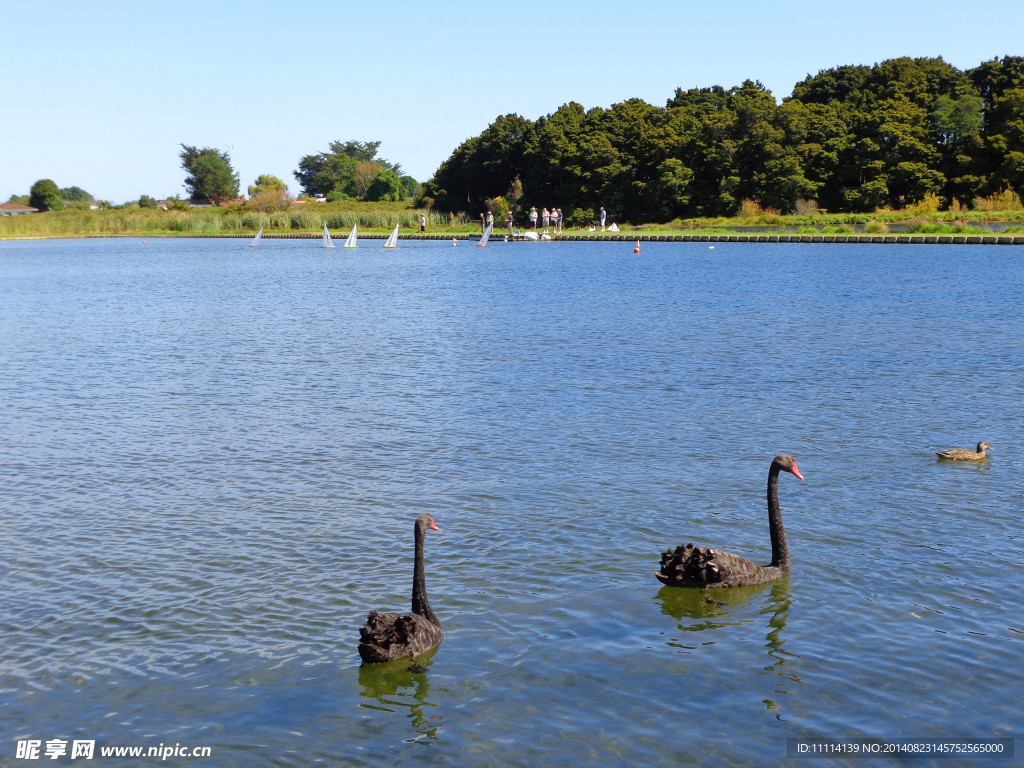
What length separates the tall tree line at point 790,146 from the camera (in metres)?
74.5

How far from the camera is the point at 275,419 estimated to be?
16.5 metres

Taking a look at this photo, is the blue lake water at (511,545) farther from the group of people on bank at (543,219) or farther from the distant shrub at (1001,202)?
the group of people on bank at (543,219)

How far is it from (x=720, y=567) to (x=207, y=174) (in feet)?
544

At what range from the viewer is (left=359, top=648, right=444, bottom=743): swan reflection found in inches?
274

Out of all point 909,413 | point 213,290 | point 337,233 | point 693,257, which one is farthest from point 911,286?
point 337,233

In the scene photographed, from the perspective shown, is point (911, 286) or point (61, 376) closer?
point (61, 376)

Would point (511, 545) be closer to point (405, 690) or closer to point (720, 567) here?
point (720, 567)

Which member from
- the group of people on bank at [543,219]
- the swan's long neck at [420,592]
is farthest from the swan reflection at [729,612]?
the group of people on bank at [543,219]

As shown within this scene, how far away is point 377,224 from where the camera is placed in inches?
4134

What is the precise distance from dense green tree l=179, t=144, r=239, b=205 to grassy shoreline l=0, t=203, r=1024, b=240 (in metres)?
36.5

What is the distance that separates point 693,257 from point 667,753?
5315 centimetres

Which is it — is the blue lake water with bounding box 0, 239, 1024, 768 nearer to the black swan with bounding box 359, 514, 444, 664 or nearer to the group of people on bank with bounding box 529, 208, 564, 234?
the black swan with bounding box 359, 514, 444, 664

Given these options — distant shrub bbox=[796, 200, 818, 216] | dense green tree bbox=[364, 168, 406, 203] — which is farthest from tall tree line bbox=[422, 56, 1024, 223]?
dense green tree bbox=[364, 168, 406, 203]

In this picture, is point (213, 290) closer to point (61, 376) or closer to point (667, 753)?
point (61, 376)
